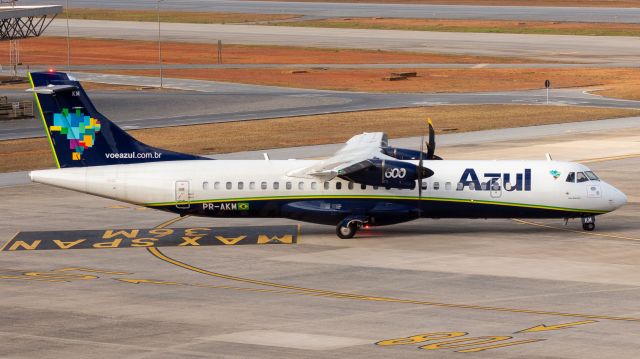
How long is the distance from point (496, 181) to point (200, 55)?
312ft

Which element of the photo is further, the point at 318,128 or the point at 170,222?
the point at 318,128

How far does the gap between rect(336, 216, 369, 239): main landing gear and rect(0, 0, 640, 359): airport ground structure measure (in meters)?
0.41

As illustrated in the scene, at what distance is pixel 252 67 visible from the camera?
411 feet

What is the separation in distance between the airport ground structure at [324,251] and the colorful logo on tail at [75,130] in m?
3.98

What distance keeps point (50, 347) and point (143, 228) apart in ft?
64.6

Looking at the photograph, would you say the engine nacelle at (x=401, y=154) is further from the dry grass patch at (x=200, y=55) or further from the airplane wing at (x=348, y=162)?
the dry grass patch at (x=200, y=55)

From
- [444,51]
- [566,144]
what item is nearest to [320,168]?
[566,144]

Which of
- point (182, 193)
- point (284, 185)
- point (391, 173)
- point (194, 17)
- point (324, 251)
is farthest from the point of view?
point (194, 17)

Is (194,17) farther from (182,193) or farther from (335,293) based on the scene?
(335,293)

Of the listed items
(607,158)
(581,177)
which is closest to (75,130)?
(581,177)

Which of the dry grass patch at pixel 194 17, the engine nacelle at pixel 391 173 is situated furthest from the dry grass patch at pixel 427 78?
the dry grass patch at pixel 194 17

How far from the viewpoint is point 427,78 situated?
114 meters

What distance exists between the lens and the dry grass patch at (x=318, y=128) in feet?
244

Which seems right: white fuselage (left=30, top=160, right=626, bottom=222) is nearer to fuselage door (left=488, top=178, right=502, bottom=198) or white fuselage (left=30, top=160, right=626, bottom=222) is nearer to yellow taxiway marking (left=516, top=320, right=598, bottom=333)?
fuselage door (left=488, top=178, right=502, bottom=198)
